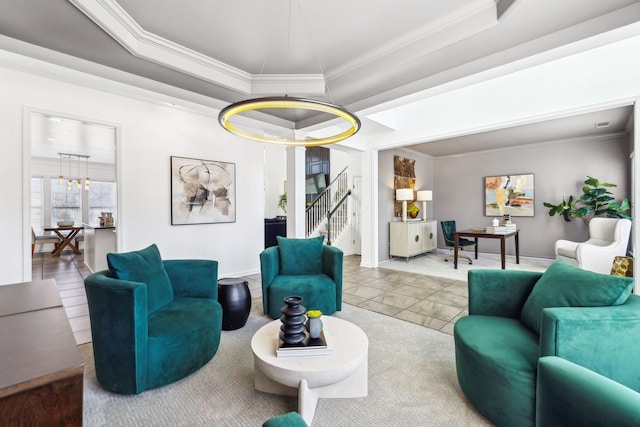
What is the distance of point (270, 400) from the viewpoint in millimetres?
1845

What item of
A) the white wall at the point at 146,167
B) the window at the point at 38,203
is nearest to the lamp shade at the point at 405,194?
the white wall at the point at 146,167

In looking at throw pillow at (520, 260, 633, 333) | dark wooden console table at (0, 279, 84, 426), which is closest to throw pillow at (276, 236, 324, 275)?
throw pillow at (520, 260, 633, 333)

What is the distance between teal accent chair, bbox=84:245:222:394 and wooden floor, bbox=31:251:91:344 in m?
0.77

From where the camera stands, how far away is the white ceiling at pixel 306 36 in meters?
2.22

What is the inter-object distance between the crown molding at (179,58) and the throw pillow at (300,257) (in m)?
1.91

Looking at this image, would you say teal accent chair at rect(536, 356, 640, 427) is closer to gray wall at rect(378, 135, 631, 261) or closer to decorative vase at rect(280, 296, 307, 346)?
decorative vase at rect(280, 296, 307, 346)

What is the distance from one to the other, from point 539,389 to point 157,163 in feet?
14.8

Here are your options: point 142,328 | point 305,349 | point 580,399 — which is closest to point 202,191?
point 142,328

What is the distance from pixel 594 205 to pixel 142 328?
24.9 ft

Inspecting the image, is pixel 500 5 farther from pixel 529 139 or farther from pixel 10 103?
pixel 529 139

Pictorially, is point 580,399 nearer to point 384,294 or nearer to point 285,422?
point 285,422

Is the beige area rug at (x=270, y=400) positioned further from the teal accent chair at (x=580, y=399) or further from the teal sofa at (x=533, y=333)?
the teal accent chair at (x=580, y=399)

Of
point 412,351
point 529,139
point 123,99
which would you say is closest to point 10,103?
point 123,99

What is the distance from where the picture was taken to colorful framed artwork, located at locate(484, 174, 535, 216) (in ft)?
22.4
